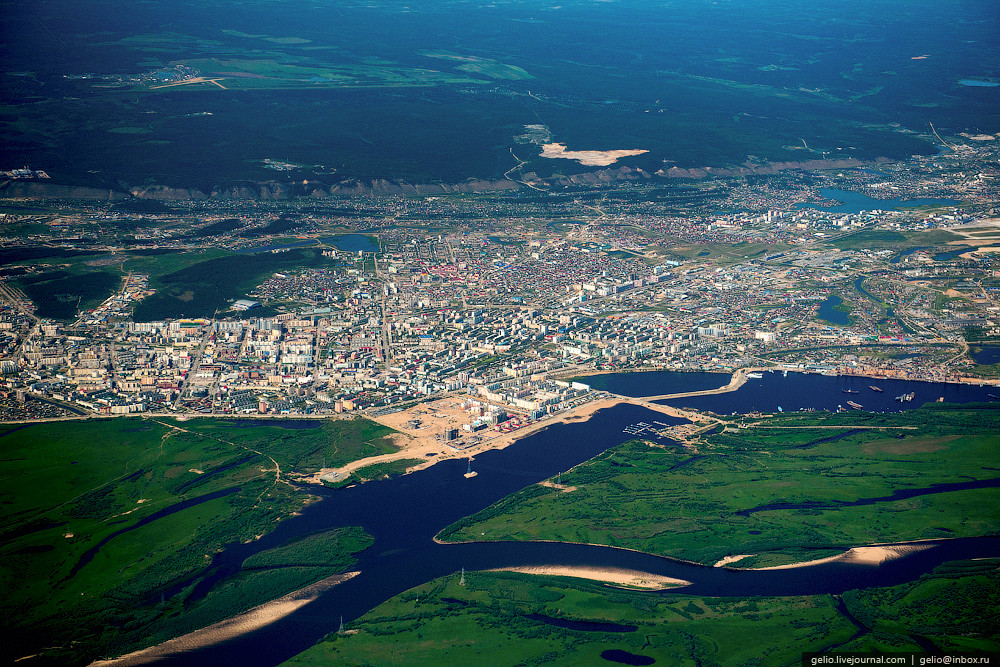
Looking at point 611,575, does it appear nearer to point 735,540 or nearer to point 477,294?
point 735,540

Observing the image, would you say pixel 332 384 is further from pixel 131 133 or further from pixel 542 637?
pixel 131 133

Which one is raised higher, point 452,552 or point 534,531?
point 534,531

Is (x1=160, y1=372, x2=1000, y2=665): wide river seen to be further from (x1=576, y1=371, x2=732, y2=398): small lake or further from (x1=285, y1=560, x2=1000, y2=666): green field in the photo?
(x1=576, y1=371, x2=732, y2=398): small lake

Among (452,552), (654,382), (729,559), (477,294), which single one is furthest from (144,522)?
(477,294)

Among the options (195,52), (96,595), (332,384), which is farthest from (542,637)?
(195,52)

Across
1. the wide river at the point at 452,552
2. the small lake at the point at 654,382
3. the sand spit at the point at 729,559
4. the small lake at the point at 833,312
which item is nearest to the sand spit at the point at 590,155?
the small lake at the point at 833,312

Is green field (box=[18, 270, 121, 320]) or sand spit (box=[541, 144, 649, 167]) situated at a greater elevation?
sand spit (box=[541, 144, 649, 167])

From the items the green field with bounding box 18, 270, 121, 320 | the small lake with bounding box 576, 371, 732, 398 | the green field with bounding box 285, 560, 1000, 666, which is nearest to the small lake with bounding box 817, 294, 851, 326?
the small lake with bounding box 576, 371, 732, 398
